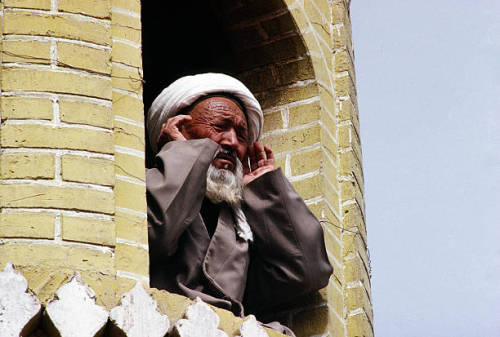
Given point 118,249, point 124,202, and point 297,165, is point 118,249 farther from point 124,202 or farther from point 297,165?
point 297,165

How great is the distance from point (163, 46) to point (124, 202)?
2.08m

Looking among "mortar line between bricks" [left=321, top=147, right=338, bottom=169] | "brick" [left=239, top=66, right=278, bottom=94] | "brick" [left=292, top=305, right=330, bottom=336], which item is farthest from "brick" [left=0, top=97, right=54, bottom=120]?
"brick" [left=239, top=66, right=278, bottom=94]

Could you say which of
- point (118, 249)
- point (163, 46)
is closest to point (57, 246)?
point (118, 249)

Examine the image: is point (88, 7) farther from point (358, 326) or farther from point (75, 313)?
point (358, 326)

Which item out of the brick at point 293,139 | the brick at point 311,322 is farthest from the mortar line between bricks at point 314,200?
the brick at point 311,322

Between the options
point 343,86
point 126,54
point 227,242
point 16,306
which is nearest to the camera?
point 16,306

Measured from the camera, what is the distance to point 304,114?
22.4ft

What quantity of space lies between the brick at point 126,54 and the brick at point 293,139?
43.1 inches

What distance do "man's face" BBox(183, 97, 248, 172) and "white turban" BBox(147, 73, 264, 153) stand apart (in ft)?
0.12

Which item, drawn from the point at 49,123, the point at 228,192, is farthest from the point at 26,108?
the point at 228,192

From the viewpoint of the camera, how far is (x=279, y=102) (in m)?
6.91

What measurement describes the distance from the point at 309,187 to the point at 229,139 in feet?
1.33

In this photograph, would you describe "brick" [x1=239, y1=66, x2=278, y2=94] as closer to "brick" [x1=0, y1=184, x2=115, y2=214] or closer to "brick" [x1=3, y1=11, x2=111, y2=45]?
"brick" [x1=3, y1=11, x2=111, y2=45]

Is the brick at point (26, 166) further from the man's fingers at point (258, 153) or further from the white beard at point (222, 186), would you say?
the man's fingers at point (258, 153)
